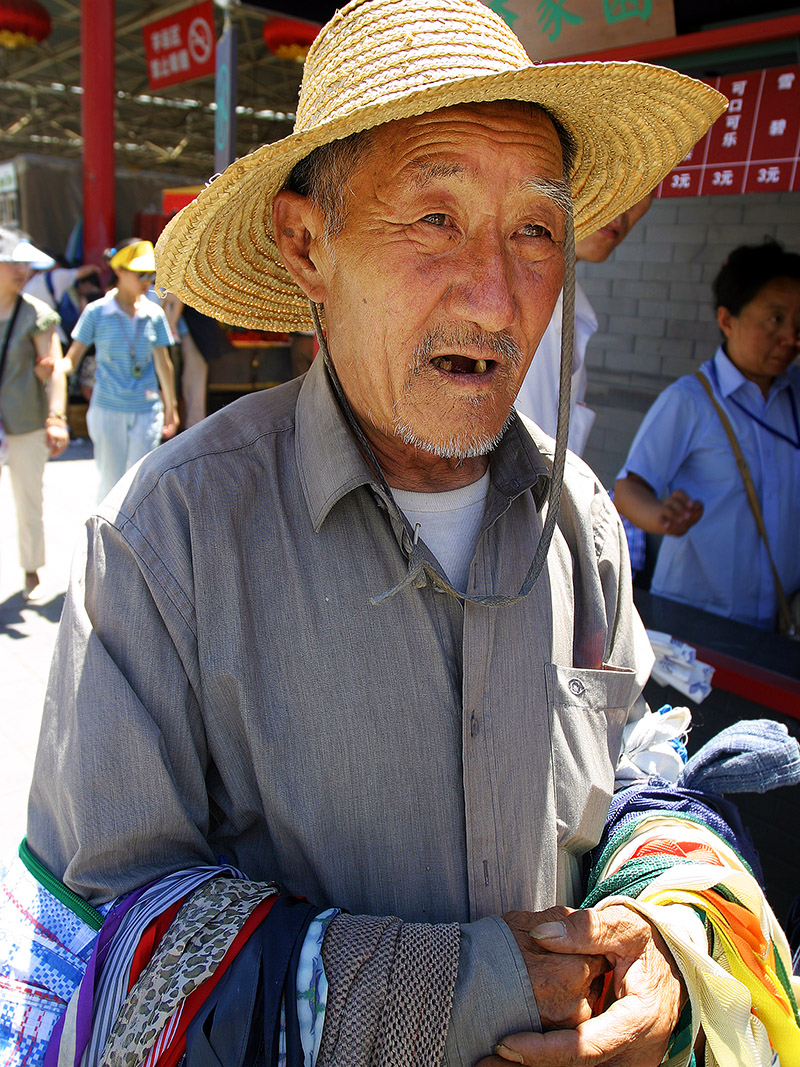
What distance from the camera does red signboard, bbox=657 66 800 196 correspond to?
2939 mm

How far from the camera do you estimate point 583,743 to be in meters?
1.30

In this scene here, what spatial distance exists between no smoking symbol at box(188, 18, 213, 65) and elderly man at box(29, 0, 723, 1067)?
343 inches

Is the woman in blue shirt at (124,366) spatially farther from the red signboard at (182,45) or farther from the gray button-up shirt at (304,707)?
the gray button-up shirt at (304,707)

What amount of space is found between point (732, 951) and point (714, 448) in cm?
218

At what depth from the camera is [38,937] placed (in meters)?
0.99

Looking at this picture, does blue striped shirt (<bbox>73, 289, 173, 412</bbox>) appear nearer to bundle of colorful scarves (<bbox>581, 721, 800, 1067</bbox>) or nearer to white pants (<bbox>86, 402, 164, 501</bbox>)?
white pants (<bbox>86, 402, 164, 501</bbox>)

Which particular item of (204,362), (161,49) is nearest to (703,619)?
(204,362)

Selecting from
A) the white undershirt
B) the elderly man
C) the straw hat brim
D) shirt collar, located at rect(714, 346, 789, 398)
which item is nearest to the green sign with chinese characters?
shirt collar, located at rect(714, 346, 789, 398)

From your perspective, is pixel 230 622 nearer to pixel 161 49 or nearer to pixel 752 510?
pixel 752 510

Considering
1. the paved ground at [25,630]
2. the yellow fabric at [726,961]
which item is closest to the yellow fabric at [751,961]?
the yellow fabric at [726,961]

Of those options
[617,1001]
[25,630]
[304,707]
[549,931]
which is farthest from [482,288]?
[25,630]

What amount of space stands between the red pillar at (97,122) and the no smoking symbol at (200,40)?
0.81 metres

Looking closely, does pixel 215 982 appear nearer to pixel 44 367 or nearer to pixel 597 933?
pixel 597 933

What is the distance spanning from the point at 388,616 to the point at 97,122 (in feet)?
31.2
